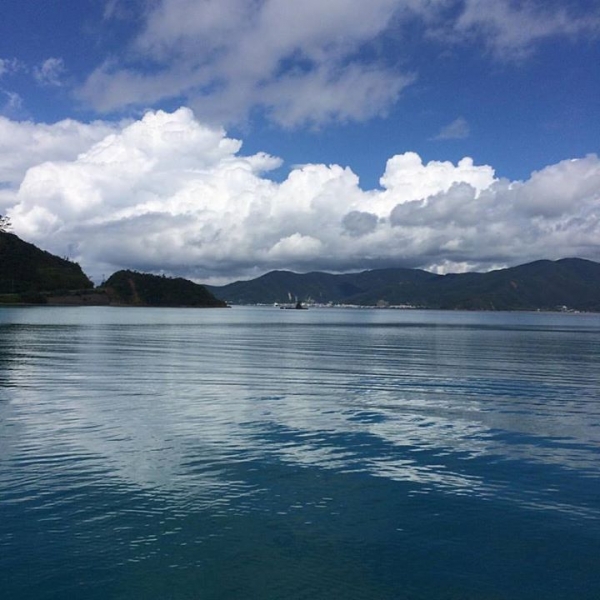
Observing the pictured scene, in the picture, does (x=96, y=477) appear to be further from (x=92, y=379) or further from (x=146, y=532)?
(x=92, y=379)

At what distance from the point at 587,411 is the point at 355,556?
1096 inches

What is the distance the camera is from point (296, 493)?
2044 cm

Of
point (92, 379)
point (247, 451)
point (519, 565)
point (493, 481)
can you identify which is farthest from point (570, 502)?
point (92, 379)

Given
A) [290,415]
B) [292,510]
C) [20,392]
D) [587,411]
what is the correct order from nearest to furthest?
[292,510] < [290,415] < [587,411] < [20,392]

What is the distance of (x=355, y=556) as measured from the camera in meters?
15.8

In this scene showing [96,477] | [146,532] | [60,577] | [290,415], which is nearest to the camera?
[60,577]

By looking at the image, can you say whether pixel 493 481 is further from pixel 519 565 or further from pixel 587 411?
pixel 587 411

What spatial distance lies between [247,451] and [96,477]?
22.4ft

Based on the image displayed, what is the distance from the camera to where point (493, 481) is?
22.5 meters

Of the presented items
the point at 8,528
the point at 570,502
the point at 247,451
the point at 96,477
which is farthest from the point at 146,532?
the point at 570,502

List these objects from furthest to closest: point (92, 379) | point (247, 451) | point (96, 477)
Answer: point (92, 379) < point (247, 451) < point (96, 477)

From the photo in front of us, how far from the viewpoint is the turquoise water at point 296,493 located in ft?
48.0

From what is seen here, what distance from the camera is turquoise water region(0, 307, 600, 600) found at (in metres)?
14.6

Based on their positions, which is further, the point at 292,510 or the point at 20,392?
the point at 20,392
